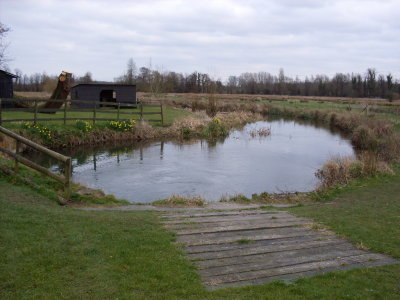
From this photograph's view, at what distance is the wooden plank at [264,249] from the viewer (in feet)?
18.1

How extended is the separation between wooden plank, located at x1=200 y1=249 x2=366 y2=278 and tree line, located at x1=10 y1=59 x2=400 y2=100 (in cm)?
3124

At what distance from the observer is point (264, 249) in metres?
5.81

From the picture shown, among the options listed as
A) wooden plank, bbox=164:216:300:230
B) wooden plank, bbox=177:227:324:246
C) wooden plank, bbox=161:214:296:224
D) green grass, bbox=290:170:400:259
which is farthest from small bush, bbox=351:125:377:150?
wooden plank, bbox=177:227:324:246

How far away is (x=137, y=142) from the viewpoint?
24.2 metres

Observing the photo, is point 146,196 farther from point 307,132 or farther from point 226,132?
point 307,132

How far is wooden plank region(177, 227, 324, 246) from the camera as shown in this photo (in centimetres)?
607

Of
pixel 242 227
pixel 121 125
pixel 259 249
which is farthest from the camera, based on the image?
pixel 121 125

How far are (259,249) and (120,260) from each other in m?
2.00

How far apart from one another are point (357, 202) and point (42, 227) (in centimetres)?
767

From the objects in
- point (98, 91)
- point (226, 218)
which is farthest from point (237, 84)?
point (226, 218)

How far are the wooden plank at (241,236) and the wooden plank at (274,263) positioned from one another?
0.84 m

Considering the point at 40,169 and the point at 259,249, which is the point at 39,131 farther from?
the point at 259,249

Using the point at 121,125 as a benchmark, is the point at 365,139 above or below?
below

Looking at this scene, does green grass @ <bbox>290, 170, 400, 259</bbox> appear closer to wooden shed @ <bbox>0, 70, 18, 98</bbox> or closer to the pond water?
the pond water
